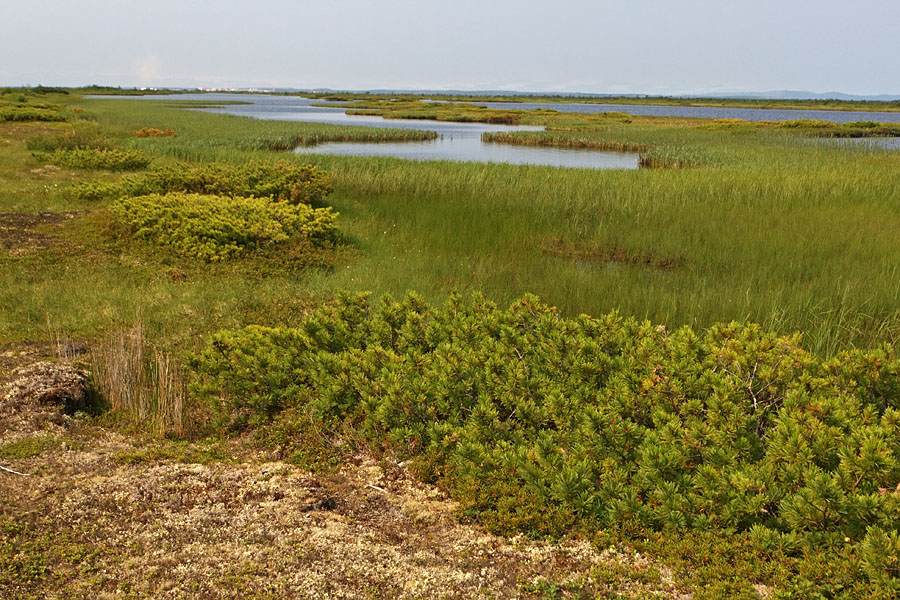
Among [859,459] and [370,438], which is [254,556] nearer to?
[370,438]

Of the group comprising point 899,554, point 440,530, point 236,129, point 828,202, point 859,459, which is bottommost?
point 440,530

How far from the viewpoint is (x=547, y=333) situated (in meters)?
5.66

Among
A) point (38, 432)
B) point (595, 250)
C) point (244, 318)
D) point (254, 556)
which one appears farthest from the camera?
point (595, 250)

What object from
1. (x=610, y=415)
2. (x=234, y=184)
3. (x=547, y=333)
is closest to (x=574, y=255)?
(x=547, y=333)

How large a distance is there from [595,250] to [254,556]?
10.4m

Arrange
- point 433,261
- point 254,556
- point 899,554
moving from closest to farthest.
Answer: point 899,554, point 254,556, point 433,261

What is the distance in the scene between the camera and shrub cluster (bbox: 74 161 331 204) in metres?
16.0

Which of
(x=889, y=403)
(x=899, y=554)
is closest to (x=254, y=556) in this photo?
(x=899, y=554)

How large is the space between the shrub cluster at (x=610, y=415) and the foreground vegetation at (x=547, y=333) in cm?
2

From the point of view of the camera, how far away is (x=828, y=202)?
15664 mm

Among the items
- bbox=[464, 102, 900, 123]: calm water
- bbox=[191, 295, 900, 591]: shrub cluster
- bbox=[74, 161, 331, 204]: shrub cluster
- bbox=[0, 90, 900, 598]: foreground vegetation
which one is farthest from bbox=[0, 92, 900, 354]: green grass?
bbox=[464, 102, 900, 123]: calm water

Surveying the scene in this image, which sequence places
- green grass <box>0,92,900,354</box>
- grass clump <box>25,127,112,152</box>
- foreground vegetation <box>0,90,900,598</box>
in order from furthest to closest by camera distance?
grass clump <box>25,127,112,152</box>
green grass <box>0,92,900,354</box>
foreground vegetation <box>0,90,900,598</box>

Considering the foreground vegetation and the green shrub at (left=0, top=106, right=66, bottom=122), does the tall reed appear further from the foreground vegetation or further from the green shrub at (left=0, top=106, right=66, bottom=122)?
the green shrub at (left=0, top=106, right=66, bottom=122)

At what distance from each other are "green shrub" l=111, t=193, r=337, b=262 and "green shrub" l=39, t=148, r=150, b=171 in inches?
388
